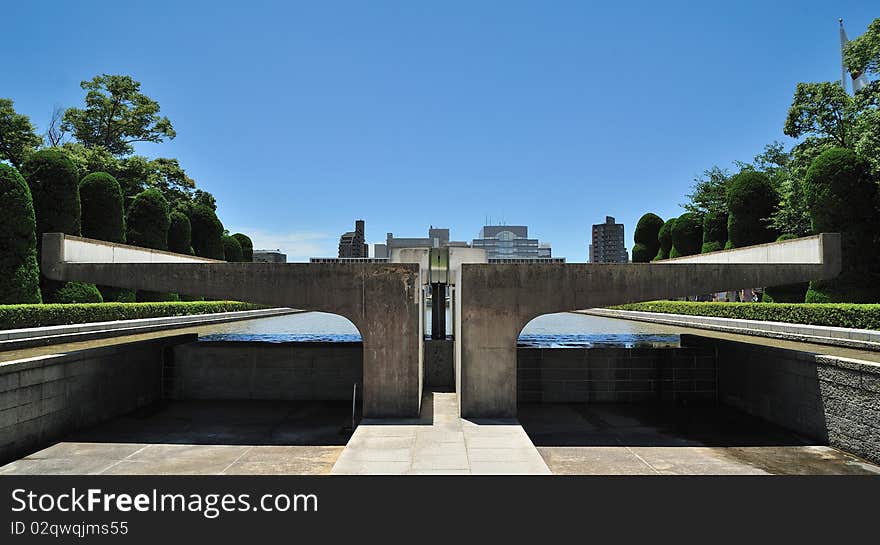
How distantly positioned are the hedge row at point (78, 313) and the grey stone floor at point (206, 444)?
5.43 metres

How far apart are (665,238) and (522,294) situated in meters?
32.7

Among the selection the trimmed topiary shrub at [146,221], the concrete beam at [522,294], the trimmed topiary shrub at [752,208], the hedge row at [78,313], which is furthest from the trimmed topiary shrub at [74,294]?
the trimmed topiary shrub at [752,208]

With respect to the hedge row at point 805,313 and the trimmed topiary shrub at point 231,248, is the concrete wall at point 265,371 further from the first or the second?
the trimmed topiary shrub at point 231,248

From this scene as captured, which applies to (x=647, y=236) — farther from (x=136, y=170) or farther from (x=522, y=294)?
(x=136, y=170)

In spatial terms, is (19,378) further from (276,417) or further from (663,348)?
(663,348)

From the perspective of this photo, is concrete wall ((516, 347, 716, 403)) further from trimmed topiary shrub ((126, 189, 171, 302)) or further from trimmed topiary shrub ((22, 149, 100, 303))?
trimmed topiary shrub ((126, 189, 171, 302))

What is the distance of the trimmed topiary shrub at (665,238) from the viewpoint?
39.7 metres

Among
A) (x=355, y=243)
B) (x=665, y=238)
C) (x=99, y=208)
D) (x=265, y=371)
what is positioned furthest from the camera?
(x=355, y=243)

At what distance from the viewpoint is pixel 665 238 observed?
40250 mm

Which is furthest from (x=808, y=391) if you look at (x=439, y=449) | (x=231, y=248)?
(x=231, y=248)

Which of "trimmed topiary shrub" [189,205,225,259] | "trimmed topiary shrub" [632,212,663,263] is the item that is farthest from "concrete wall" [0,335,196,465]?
"trimmed topiary shrub" [632,212,663,263]

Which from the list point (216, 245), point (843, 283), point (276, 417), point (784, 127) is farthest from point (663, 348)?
point (216, 245)

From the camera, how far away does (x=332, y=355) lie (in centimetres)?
1619
